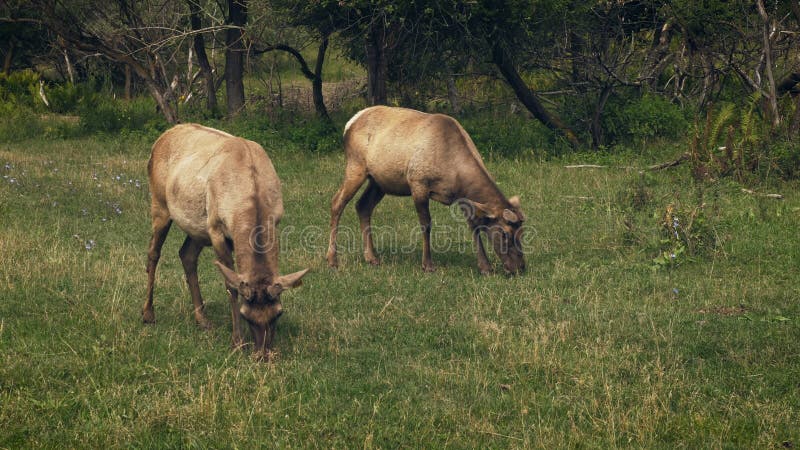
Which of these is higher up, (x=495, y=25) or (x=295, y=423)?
(x=495, y=25)

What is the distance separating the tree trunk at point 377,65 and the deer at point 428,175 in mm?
7041

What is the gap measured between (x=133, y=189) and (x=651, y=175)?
29.1ft

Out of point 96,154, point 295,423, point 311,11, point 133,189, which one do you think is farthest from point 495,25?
point 295,423

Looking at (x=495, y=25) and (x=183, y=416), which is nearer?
(x=183, y=416)

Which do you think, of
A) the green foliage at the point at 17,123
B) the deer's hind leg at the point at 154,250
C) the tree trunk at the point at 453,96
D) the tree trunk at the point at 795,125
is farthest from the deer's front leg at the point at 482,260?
the green foliage at the point at 17,123

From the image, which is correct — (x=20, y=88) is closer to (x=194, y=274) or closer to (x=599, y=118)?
(x=599, y=118)

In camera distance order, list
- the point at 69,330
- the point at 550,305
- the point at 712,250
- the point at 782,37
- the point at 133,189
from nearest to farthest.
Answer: the point at 69,330, the point at 550,305, the point at 712,250, the point at 133,189, the point at 782,37

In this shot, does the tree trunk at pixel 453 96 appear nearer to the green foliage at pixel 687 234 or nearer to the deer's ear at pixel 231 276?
the green foliage at pixel 687 234

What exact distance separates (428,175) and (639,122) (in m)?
8.64

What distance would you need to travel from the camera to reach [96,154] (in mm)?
18531

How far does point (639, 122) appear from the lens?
1819cm

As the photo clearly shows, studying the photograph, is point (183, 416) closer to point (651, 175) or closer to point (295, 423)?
point (295, 423)

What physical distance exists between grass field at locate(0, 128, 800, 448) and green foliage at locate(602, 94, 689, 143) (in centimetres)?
493

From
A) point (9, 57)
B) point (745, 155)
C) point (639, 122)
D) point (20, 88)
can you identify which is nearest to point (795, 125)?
point (745, 155)
